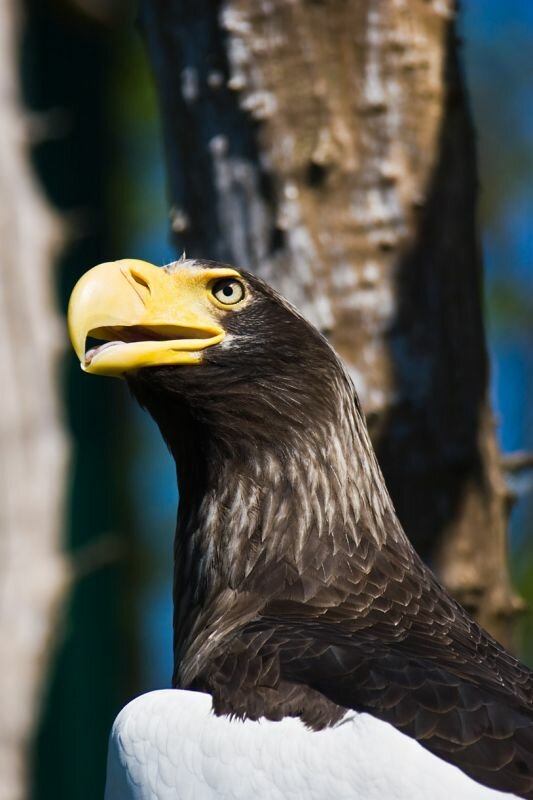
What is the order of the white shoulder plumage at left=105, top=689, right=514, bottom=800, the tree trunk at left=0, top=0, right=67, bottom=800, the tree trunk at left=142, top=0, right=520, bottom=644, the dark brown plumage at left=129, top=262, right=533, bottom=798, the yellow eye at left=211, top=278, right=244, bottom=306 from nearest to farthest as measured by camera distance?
the white shoulder plumage at left=105, top=689, right=514, bottom=800
the dark brown plumage at left=129, top=262, right=533, bottom=798
the yellow eye at left=211, top=278, right=244, bottom=306
the tree trunk at left=142, top=0, right=520, bottom=644
the tree trunk at left=0, top=0, right=67, bottom=800

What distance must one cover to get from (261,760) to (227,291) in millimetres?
1245

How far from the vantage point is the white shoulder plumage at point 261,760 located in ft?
8.23

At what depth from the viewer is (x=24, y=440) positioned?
687 cm

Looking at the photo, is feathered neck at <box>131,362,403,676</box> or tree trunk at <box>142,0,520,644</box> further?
tree trunk at <box>142,0,520,644</box>

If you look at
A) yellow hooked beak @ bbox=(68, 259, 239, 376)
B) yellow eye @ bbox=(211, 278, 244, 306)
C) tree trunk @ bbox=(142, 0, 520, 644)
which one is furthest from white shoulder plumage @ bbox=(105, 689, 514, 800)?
tree trunk @ bbox=(142, 0, 520, 644)

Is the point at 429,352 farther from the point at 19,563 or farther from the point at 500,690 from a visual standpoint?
the point at 19,563

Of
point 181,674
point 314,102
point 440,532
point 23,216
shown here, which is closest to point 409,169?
point 314,102

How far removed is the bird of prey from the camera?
102 inches

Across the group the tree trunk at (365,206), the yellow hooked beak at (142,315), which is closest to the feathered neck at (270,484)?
the yellow hooked beak at (142,315)

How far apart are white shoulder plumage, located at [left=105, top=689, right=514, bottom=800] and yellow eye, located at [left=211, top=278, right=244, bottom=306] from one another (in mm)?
1024

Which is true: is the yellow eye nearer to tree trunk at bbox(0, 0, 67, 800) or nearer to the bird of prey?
the bird of prey

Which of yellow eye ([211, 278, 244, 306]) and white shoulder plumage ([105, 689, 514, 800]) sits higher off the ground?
yellow eye ([211, 278, 244, 306])

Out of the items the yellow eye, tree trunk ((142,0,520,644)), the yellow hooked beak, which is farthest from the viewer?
tree trunk ((142,0,520,644))

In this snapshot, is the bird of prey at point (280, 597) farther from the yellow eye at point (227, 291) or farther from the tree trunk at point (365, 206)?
the tree trunk at point (365, 206)
